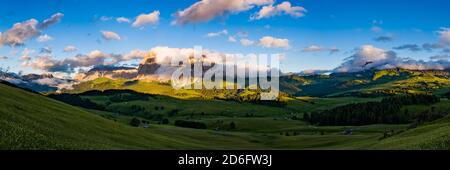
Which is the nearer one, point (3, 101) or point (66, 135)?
point (66, 135)

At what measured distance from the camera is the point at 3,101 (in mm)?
64000
